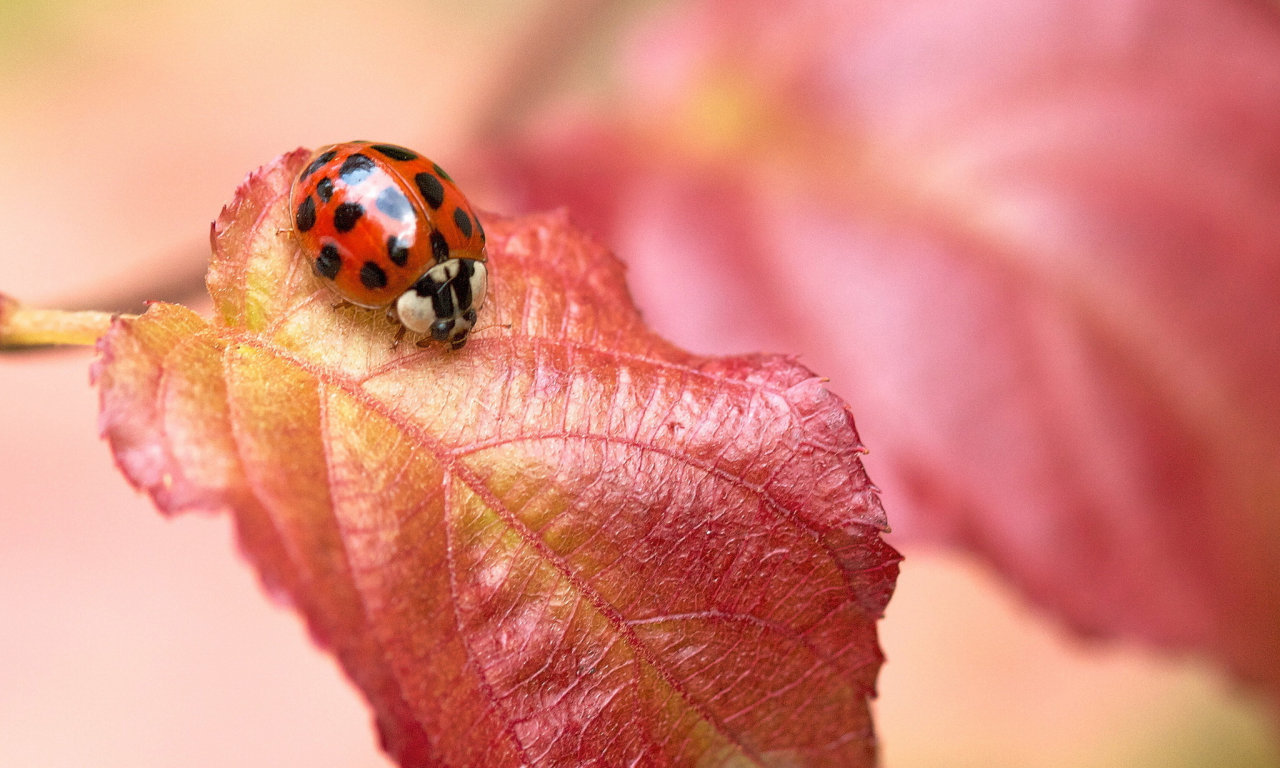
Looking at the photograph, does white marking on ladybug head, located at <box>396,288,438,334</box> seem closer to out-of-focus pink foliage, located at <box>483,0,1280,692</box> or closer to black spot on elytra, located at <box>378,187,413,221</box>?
black spot on elytra, located at <box>378,187,413,221</box>

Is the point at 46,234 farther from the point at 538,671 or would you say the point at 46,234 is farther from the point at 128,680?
the point at 538,671

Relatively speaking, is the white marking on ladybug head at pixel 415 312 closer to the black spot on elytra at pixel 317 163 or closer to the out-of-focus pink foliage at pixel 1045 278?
the black spot on elytra at pixel 317 163

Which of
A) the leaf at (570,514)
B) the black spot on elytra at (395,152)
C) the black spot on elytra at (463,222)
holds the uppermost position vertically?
the black spot on elytra at (395,152)

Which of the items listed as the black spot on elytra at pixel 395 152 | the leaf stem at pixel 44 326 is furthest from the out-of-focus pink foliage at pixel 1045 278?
the leaf stem at pixel 44 326

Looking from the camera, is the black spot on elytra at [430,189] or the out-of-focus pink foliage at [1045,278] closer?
the black spot on elytra at [430,189]

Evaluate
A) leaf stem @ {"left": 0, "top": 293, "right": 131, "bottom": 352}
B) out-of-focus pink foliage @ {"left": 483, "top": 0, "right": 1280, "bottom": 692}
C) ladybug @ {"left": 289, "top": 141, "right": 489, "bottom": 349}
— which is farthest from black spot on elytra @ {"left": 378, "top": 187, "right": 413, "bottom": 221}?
out-of-focus pink foliage @ {"left": 483, "top": 0, "right": 1280, "bottom": 692}

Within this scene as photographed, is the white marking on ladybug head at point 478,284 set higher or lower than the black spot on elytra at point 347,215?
lower

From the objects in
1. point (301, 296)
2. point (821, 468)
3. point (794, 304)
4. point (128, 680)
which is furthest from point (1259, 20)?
point (128, 680)

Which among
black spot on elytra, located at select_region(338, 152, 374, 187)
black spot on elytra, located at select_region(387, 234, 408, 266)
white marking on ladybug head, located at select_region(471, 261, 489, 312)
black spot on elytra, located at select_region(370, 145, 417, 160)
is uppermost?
black spot on elytra, located at select_region(370, 145, 417, 160)
